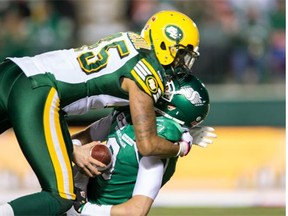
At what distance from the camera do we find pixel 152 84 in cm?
482

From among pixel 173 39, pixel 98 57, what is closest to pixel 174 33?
pixel 173 39

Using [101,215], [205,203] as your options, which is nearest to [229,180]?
[205,203]

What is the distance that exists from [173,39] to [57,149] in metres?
0.90

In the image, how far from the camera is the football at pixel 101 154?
5.02 metres

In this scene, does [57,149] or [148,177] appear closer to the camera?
[57,149]

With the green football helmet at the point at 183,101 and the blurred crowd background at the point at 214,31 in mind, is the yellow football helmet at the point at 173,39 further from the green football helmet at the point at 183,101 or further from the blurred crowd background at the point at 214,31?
the blurred crowd background at the point at 214,31

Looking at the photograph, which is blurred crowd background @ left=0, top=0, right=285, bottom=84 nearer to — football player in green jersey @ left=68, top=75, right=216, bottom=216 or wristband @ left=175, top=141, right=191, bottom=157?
football player in green jersey @ left=68, top=75, right=216, bottom=216

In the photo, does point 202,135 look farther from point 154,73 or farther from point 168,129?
point 154,73

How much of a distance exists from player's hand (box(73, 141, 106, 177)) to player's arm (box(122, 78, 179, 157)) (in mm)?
303

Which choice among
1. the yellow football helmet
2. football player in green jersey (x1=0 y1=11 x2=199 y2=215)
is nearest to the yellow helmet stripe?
football player in green jersey (x1=0 y1=11 x2=199 y2=215)

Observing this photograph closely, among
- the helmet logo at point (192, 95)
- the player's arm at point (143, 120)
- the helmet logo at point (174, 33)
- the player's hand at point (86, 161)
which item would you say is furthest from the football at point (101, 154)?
the helmet logo at point (174, 33)

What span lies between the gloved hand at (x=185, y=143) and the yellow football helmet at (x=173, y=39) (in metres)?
0.39

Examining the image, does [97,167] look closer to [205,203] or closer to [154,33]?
[154,33]

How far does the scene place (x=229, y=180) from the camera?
952cm
